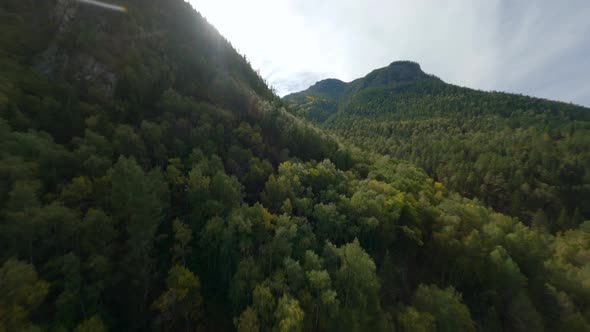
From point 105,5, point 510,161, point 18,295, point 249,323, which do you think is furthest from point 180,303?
A: point 510,161

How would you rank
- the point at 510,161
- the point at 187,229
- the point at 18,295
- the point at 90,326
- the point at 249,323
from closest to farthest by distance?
1. the point at 18,295
2. the point at 90,326
3. the point at 249,323
4. the point at 187,229
5. the point at 510,161

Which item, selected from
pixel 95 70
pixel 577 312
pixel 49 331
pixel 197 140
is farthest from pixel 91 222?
pixel 577 312

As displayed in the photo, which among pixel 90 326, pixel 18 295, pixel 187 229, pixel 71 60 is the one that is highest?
pixel 71 60

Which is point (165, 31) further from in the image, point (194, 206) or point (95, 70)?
point (194, 206)

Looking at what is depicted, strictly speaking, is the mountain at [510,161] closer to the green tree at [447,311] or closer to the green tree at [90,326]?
the green tree at [447,311]

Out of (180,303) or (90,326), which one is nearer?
(90,326)

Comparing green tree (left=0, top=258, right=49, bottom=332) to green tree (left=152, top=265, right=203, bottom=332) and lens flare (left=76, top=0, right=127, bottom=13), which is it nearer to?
green tree (left=152, top=265, right=203, bottom=332)

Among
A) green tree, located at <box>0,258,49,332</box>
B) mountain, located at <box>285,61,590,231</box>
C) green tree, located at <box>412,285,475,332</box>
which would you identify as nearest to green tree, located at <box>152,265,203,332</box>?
green tree, located at <box>0,258,49,332</box>

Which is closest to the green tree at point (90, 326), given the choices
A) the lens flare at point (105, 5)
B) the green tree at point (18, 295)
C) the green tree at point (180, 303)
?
the green tree at point (18, 295)

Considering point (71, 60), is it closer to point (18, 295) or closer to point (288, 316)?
point (18, 295)

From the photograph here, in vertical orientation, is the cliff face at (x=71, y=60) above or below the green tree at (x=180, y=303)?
above
